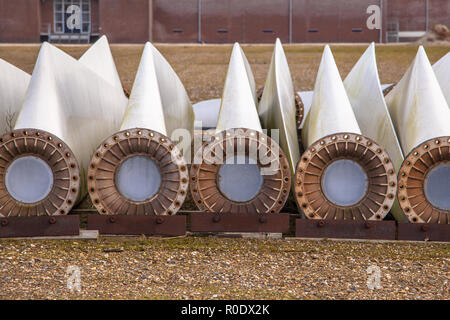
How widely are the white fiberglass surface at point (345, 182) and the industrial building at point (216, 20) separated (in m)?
19.5

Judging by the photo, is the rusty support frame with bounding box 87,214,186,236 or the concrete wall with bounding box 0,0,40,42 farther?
the concrete wall with bounding box 0,0,40,42

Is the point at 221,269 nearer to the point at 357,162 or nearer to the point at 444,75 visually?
the point at 357,162

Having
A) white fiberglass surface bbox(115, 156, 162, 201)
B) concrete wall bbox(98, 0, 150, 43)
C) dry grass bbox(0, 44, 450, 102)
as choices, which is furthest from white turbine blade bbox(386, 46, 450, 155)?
concrete wall bbox(98, 0, 150, 43)

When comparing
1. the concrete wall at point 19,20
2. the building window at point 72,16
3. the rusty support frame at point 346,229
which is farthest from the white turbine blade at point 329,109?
the concrete wall at point 19,20

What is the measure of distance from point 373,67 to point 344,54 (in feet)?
46.1

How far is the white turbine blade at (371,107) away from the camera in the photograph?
8938mm

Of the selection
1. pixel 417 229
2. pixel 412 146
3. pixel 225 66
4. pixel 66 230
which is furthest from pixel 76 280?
pixel 225 66

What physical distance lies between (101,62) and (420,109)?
562 cm

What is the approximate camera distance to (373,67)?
33.0 feet

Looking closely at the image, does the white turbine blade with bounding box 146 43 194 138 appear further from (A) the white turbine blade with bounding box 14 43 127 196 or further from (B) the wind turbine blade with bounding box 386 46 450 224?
(B) the wind turbine blade with bounding box 386 46 450 224

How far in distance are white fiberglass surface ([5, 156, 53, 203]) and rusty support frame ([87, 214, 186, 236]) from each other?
82 cm

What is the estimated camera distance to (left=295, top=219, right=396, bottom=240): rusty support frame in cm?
777

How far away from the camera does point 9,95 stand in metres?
9.87

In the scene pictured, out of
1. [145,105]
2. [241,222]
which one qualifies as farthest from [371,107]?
[145,105]
